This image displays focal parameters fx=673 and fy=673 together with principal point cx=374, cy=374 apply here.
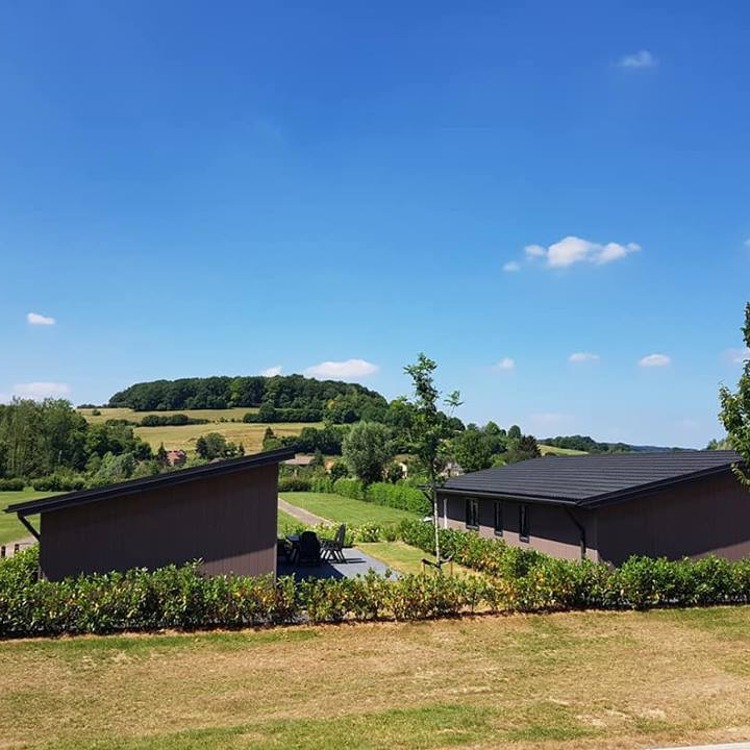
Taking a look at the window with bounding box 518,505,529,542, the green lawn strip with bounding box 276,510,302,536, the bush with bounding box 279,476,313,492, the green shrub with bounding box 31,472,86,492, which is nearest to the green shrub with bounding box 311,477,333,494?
the bush with bounding box 279,476,313,492

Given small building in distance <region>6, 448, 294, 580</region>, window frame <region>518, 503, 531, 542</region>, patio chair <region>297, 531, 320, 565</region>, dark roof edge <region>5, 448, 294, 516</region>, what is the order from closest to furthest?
dark roof edge <region>5, 448, 294, 516</region> → small building in distance <region>6, 448, 294, 580</region> → window frame <region>518, 503, 531, 542</region> → patio chair <region>297, 531, 320, 565</region>

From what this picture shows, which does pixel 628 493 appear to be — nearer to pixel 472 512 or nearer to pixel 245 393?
pixel 472 512

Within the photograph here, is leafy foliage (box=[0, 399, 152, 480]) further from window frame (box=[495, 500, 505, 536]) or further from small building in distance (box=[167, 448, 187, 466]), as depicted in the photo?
window frame (box=[495, 500, 505, 536])

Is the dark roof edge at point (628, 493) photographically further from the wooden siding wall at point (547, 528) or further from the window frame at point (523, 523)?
the window frame at point (523, 523)

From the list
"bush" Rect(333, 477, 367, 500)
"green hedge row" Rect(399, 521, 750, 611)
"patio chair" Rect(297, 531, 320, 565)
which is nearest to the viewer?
"green hedge row" Rect(399, 521, 750, 611)

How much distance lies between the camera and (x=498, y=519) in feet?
69.2

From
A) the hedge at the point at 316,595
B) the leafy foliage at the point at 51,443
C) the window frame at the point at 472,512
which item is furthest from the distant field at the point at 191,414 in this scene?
the hedge at the point at 316,595

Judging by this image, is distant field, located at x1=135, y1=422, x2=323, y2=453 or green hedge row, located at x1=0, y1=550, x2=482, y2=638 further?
distant field, located at x1=135, y1=422, x2=323, y2=453

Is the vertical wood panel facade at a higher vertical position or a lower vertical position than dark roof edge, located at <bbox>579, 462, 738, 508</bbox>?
lower

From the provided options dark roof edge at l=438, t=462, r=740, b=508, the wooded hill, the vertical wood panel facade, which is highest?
the wooded hill

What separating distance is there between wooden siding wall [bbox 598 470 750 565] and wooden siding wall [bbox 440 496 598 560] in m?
0.40

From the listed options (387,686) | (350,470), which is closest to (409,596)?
(387,686)

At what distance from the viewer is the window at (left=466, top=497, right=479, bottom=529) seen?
75.7 ft

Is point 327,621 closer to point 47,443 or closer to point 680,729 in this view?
point 680,729
